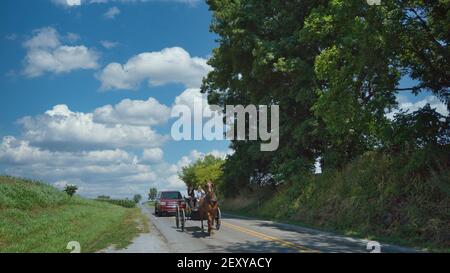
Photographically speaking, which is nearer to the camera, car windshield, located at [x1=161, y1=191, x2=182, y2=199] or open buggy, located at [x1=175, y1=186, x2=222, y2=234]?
open buggy, located at [x1=175, y1=186, x2=222, y2=234]

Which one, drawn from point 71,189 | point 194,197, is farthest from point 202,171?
point 194,197

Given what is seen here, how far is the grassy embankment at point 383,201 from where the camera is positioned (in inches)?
760

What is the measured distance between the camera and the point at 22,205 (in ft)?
101

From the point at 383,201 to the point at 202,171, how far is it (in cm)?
6770

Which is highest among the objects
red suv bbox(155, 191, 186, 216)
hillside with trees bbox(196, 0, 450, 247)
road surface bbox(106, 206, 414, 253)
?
hillside with trees bbox(196, 0, 450, 247)

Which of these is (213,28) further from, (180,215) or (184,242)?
(184,242)

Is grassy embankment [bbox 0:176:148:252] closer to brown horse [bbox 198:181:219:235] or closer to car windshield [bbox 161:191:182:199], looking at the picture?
brown horse [bbox 198:181:219:235]

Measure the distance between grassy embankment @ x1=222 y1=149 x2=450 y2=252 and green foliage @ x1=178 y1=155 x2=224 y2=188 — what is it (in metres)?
43.8

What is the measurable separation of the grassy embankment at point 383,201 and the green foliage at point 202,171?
43.8 m

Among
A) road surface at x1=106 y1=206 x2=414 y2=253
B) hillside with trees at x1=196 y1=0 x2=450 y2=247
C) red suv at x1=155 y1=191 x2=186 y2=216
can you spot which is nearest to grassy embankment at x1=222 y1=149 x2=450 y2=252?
hillside with trees at x1=196 y1=0 x2=450 y2=247

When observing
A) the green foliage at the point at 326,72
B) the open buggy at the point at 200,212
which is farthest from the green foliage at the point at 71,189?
the open buggy at the point at 200,212

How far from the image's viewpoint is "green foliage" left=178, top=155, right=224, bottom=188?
8288 centimetres

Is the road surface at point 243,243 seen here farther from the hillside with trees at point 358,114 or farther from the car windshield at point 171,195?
the car windshield at point 171,195
